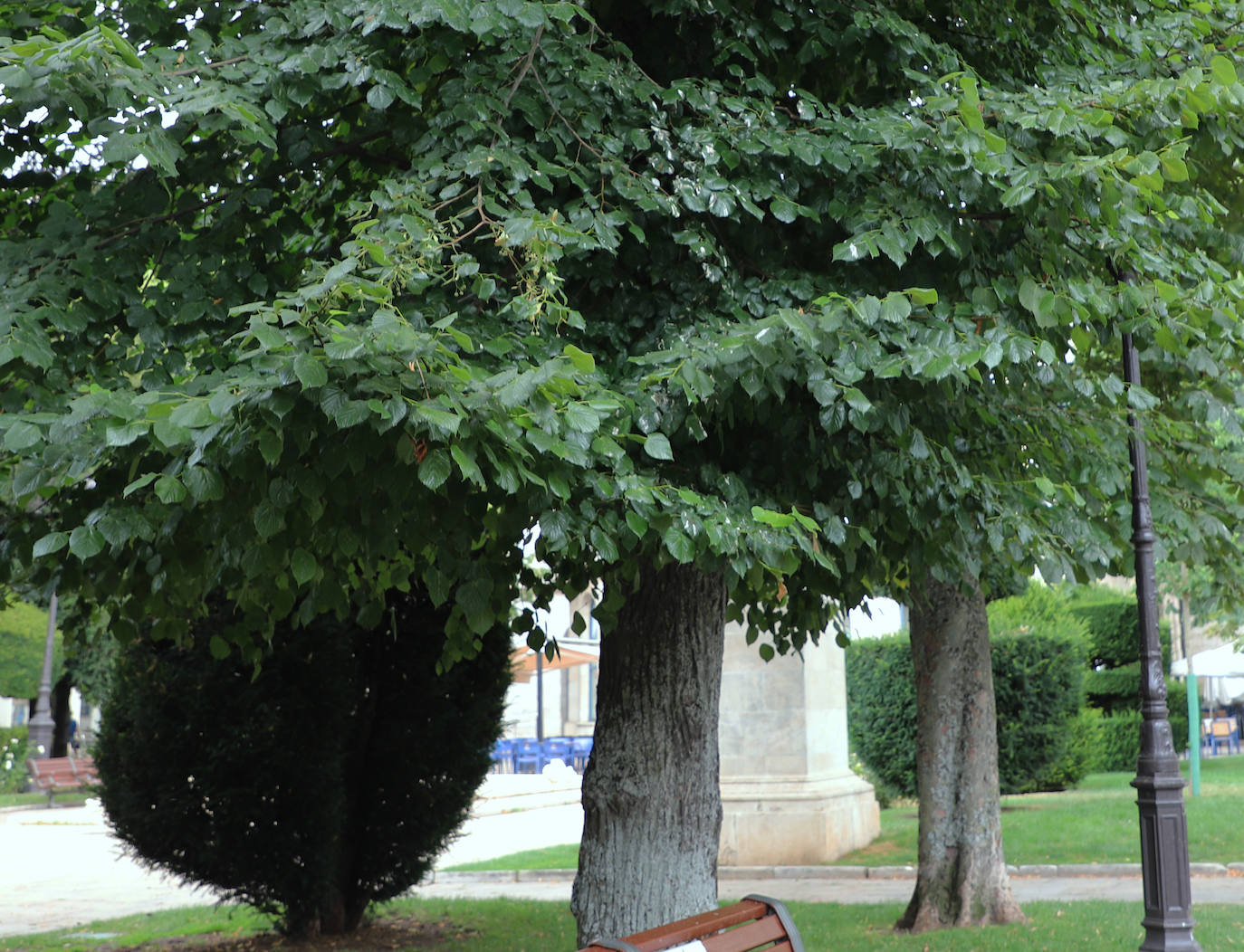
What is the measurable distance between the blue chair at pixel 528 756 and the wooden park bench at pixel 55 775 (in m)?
10.1

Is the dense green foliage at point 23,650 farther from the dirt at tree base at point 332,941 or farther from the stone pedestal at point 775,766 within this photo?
the dirt at tree base at point 332,941

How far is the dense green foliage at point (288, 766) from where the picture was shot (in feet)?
26.7

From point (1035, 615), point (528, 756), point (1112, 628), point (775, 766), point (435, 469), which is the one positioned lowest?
point (528, 756)

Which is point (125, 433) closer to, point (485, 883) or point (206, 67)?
point (206, 67)

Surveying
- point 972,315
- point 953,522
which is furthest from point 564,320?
point 953,522

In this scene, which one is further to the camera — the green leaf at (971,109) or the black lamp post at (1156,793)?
the black lamp post at (1156,793)

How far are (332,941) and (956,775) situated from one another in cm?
495

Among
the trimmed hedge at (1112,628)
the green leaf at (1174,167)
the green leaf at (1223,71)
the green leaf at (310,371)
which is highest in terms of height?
the green leaf at (1223,71)

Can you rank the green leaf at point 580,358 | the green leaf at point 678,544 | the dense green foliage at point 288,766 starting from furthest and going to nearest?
the dense green foliage at point 288,766 → the green leaf at point 678,544 → the green leaf at point 580,358

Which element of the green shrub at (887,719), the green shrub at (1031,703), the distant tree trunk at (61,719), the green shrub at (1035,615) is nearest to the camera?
the green shrub at (1031,703)

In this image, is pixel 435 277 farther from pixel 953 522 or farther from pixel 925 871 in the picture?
pixel 925 871

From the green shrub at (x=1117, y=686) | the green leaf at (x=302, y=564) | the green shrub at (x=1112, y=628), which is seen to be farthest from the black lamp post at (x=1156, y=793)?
the green shrub at (x=1112, y=628)

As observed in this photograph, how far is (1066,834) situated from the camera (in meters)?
13.8

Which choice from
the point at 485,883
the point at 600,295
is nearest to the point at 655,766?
the point at 600,295
